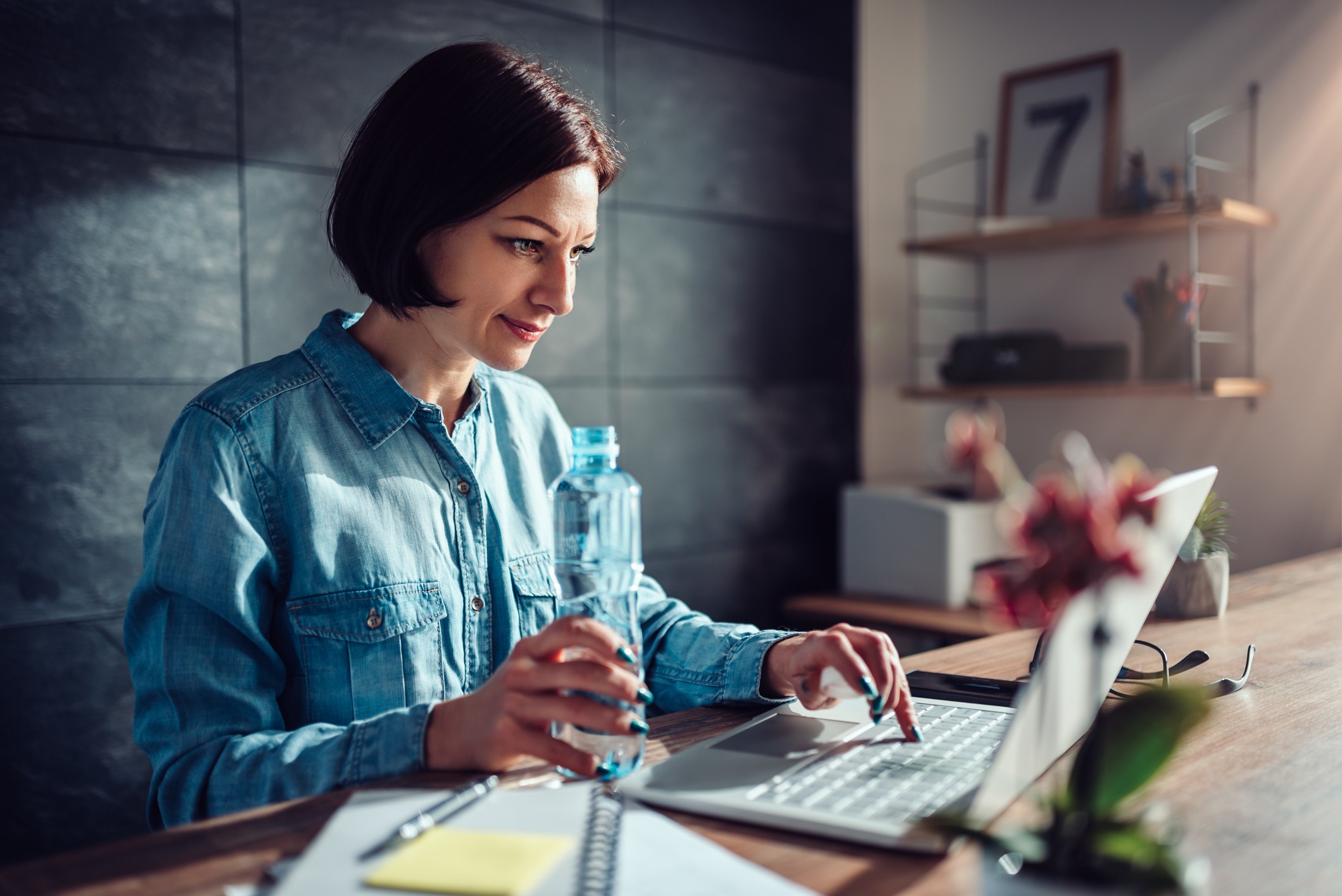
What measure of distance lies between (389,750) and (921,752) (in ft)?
1.46

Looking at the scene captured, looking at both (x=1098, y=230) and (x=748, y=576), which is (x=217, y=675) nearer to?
(x=748, y=576)

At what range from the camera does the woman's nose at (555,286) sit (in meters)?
1.22

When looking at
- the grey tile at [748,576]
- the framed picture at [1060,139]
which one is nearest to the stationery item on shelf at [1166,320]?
the framed picture at [1060,139]

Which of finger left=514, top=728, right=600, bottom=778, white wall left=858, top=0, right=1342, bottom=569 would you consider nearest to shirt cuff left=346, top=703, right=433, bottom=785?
finger left=514, top=728, right=600, bottom=778

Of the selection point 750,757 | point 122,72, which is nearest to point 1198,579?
point 750,757

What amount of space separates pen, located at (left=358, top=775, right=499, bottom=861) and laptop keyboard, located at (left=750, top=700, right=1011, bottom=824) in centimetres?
21

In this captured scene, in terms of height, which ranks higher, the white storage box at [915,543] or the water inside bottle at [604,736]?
the water inside bottle at [604,736]

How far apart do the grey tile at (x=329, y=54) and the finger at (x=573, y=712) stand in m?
1.66

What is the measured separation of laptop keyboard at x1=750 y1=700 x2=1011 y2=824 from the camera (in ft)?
2.60

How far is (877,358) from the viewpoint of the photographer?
3.34 meters

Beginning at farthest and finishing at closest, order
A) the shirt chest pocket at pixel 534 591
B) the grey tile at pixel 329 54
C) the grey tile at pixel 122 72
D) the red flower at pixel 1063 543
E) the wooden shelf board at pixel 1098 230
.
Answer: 1. the wooden shelf board at pixel 1098 230
2. the grey tile at pixel 329 54
3. the grey tile at pixel 122 72
4. the shirt chest pocket at pixel 534 591
5. the red flower at pixel 1063 543

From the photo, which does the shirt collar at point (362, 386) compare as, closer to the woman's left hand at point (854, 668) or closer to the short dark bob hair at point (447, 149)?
the short dark bob hair at point (447, 149)

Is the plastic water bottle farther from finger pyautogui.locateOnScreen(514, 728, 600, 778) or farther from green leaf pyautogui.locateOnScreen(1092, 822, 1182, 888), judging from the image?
green leaf pyautogui.locateOnScreen(1092, 822, 1182, 888)

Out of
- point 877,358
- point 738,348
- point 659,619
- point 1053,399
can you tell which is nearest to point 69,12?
point 659,619
